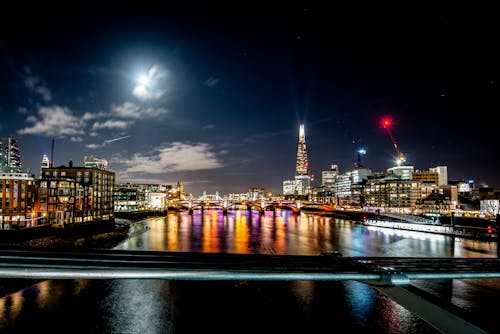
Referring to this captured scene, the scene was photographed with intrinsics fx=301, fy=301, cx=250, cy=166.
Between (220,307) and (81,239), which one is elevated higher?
(220,307)

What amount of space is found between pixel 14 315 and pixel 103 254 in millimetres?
16975

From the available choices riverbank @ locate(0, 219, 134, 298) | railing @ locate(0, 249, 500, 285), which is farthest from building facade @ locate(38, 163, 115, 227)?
railing @ locate(0, 249, 500, 285)

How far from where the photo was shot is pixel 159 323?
1410 centimetres

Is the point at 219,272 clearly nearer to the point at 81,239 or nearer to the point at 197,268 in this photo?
the point at 197,268

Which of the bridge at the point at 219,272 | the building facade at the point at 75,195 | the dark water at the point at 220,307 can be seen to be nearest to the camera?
the bridge at the point at 219,272

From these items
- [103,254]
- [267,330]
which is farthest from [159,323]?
[103,254]

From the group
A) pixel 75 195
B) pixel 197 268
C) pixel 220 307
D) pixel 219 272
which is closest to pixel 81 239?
pixel 75 195

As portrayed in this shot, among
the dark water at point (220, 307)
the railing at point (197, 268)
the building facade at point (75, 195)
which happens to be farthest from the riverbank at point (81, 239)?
the railing at point (197, 268)

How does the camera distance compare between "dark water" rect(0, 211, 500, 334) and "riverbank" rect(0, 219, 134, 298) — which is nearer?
"dark water" rect(0, 211, 500, 334)

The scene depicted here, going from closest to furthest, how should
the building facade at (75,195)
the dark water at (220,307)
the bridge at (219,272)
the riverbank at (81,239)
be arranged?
1. the bridge at (219,272)
2. the dark water at (220,307)
3. the riverbank at (81,239)
4. the building facade at (75,195)

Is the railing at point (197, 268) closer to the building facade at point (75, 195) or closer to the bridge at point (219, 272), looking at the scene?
the bridge at point (219, 272)

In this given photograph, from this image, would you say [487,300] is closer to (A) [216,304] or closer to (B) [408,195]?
(A) [216,304]

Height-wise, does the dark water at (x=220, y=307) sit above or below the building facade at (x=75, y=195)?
below

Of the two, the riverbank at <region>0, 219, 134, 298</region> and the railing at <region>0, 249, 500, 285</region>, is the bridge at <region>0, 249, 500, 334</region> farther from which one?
the riverbank at <region>0, 219, 134, 298</region>
